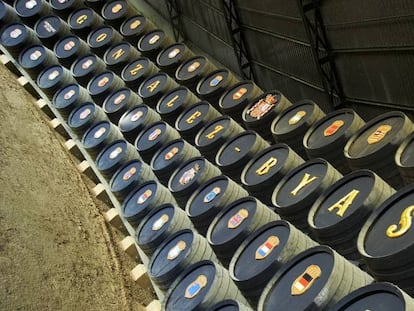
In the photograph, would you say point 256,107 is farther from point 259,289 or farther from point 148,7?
point 148,7

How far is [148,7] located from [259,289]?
13.4 meters

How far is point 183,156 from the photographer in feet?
37.7

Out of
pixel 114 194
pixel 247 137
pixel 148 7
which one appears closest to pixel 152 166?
pixel 114 194

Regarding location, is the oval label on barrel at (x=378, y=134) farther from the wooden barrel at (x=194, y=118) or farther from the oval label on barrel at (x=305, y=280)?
the wooden barrel at (x=194, y=118)

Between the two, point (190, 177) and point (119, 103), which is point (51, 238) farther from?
point (119, 103)

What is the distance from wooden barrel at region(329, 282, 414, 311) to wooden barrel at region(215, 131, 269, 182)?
187 inches

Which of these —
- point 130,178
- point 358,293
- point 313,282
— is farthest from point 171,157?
point 358,293

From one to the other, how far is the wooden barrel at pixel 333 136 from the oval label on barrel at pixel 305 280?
109 inches

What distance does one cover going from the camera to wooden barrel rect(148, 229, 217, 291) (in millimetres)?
8891

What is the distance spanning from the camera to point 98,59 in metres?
16.2

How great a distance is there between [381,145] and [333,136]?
1224 millimetres

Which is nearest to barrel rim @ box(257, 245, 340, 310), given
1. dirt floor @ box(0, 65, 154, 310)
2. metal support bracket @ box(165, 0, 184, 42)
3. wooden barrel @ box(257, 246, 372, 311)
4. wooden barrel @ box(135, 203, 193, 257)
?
wooden barrel @ box(257, 246, 372, 311)

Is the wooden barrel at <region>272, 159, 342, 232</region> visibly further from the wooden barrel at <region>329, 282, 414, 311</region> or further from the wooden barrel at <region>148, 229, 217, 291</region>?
the wooden barrel at <region>329, 282, 414, 311</region>

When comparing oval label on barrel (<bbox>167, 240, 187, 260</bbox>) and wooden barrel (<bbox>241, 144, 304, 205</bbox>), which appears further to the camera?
wooden barrel (<bbox>241, 144, 304, 205</bbox>)
